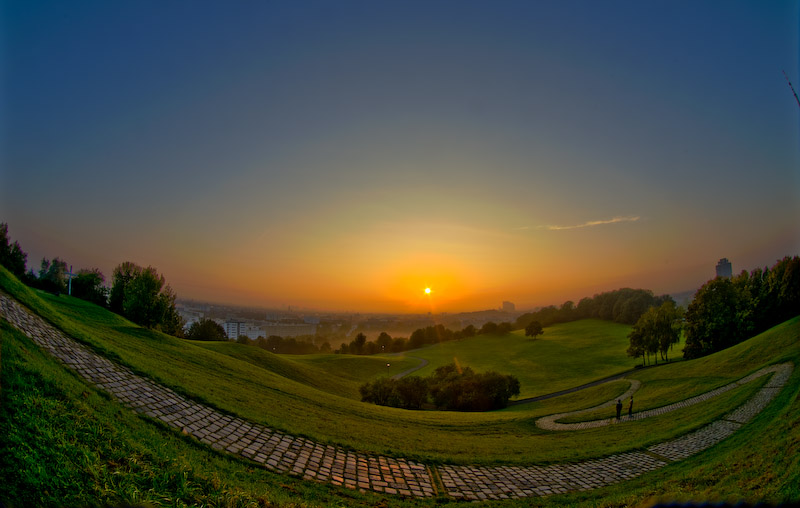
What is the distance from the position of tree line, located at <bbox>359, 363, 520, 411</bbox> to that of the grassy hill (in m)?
13.2

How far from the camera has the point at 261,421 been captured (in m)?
12.0

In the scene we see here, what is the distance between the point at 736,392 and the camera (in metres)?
19.7

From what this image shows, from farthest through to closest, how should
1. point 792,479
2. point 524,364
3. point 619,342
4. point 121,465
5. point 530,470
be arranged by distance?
point 619,342, point 524,364, point 530,470, point 792,479, point 121,465

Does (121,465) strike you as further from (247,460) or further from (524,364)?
(524,364)

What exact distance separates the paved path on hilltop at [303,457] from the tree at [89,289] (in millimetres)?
34620

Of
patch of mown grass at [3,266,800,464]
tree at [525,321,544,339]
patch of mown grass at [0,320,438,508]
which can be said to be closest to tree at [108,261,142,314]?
patch of mown grass at [3,266,800,464]

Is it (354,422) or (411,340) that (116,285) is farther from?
(411,340)

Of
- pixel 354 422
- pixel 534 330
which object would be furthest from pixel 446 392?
pixel 534 330

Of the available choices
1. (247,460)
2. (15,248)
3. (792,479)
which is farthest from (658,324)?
(15,248)

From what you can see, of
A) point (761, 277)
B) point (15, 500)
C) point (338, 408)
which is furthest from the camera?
point (761, 277)

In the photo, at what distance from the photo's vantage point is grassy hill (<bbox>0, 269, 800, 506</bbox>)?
5.33 meters

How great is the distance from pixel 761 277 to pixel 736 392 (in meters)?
8.80

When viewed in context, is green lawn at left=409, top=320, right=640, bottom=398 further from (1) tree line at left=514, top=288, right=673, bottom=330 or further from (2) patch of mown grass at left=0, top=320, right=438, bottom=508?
(2) patch of mown grass at left=0, top=320, right=438, bottom=508

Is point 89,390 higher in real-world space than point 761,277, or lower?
lower
